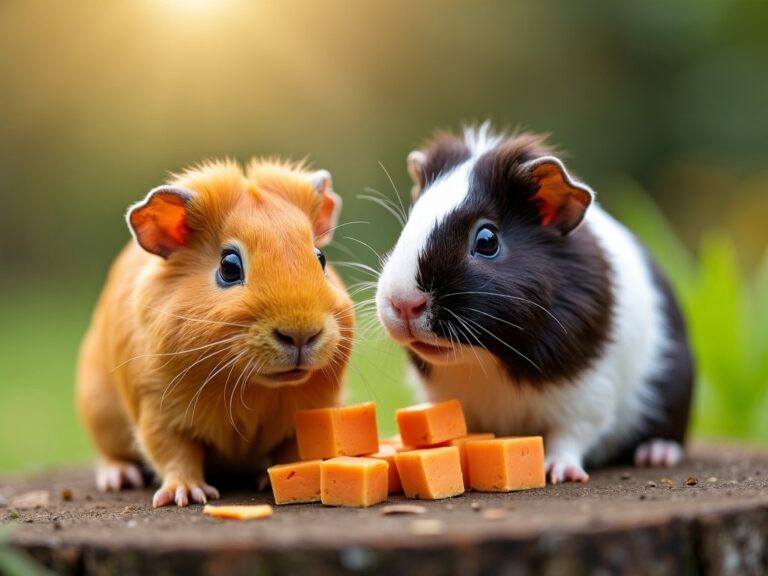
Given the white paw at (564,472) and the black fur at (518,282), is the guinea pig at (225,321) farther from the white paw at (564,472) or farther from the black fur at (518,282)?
the white paw at (564,472)

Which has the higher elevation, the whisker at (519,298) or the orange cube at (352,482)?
the whisker at (519,298)

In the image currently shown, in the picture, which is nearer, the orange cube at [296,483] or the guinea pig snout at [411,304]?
the orange cube at [296,483]

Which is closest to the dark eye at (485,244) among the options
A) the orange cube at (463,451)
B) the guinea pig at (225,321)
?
the guinea pig at (225,321)

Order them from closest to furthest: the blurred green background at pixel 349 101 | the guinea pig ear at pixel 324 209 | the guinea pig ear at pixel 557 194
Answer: the guinea pig ear at pixel 557 194 < the guinea pig ear at pixel 324 209 < the blurred green background at pixel 349 101

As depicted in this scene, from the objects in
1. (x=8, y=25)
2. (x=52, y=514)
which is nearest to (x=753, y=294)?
(x=52, y=514)

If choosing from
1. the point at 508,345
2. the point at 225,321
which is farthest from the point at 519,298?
the point at 225,321

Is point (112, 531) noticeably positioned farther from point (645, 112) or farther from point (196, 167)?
point (645, 112)

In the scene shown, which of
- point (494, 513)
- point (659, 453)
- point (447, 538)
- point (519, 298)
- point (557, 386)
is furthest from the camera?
point (659, 453)

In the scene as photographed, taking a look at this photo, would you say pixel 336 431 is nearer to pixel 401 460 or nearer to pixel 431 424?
pixel 401 460

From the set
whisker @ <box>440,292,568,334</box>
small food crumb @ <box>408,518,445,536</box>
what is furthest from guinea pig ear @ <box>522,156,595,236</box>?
small food crumb @ <box>408,518,445,536</box>
